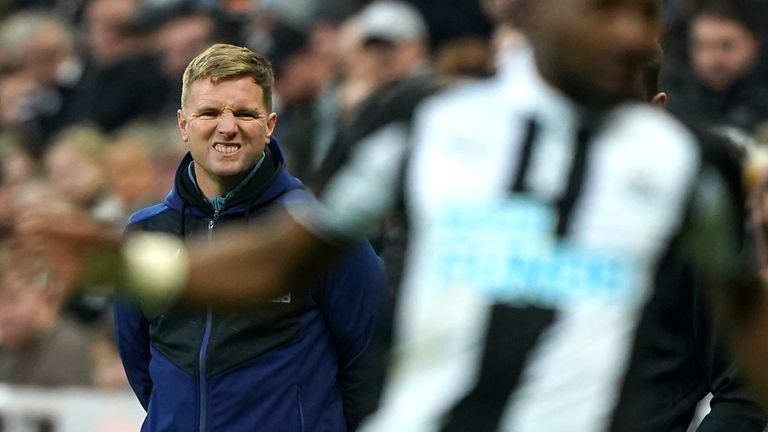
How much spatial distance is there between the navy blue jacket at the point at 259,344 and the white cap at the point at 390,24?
4.48 m

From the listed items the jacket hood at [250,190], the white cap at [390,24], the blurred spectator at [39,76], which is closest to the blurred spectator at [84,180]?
the blurred spectator at [39,76]

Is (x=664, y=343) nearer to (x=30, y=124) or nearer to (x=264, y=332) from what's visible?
(x=264, y=332)

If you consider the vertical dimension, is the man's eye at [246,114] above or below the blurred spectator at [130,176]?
above

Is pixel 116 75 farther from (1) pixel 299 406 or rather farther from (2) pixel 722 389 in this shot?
(2) pixel 722 389

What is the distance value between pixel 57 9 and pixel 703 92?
6.80 metres

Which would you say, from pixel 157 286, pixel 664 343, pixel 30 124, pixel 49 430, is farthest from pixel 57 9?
pixel 157 286

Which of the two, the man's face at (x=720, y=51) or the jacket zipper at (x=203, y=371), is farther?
the man's face at (x=720, y=51)

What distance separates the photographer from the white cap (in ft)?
33.0

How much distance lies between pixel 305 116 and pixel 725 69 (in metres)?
2.52

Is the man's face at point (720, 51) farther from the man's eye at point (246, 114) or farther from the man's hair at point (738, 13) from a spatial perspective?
the man's eye at point (246, 114)

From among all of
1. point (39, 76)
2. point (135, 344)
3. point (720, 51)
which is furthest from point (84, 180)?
point (135, 344)

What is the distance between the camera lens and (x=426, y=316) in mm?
3184

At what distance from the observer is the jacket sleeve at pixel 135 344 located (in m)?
5.58

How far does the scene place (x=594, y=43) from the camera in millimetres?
3117
